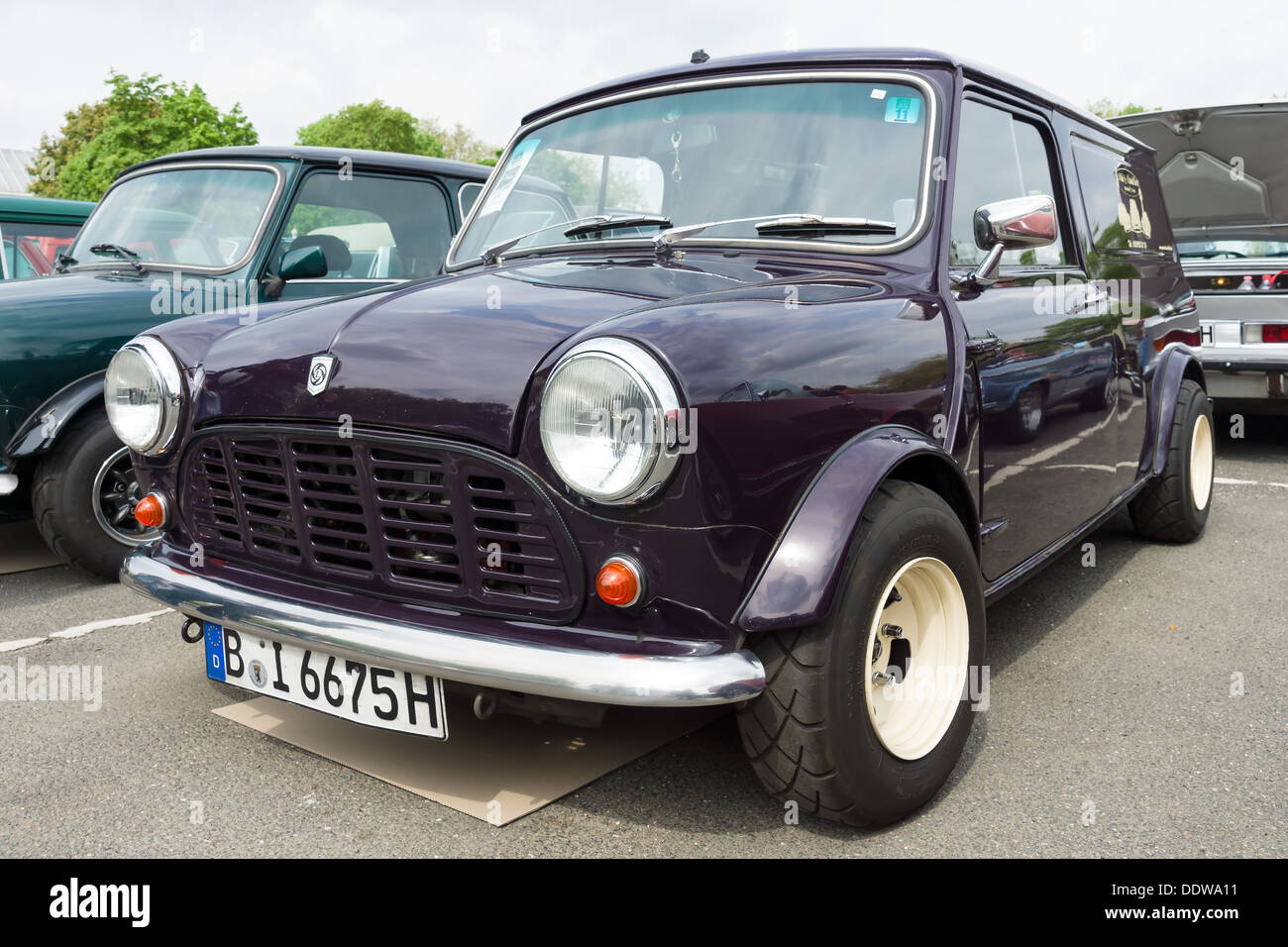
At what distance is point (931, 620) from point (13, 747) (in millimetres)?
2527

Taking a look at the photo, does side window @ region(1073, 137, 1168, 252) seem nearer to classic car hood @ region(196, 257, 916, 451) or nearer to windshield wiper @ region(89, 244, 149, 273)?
classic car hood @ region(196, 257, 916, 451)

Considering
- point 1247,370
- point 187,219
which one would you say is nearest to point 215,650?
point 187,219

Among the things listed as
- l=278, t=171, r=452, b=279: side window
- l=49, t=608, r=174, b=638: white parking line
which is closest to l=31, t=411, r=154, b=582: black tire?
l=49, t=608, r=174, b=638: white parking line

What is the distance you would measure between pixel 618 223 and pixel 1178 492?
3.09 metres

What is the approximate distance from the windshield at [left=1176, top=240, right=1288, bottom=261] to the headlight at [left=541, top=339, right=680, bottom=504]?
21.8 ft

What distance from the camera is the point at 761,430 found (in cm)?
212

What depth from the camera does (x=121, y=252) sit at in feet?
16.8

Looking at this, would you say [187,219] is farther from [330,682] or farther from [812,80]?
[330,682]

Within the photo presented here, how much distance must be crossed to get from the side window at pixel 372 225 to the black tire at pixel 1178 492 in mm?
3571

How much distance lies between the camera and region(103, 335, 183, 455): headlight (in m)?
2.78

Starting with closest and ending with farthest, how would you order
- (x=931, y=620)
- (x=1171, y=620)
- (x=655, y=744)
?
(x=931, y=620), (x=655, y=744), (x=1171, y=620)

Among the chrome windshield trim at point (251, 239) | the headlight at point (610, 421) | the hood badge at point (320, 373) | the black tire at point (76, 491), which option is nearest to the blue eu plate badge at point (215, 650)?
the hood badge at point (320, 373)
